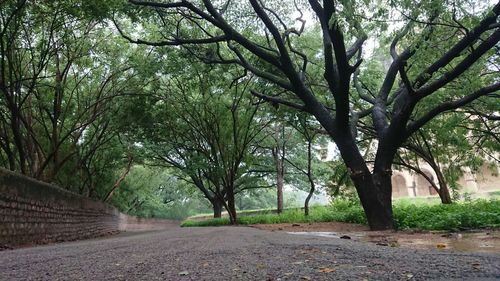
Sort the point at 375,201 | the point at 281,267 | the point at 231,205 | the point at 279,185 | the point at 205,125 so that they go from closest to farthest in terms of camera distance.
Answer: the point at 281,267 < the point at 375,201 < the point at 205,125 < the point at 231,205 < the point at 279,185

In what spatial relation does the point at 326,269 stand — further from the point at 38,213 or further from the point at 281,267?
the point at 38,213

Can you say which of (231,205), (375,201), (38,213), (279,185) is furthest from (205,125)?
(375,201)

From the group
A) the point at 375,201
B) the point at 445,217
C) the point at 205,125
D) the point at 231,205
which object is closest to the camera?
the point at 445,217

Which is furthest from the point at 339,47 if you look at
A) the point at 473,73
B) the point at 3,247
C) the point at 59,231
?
the point at 59,231

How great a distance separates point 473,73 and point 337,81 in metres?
4.27

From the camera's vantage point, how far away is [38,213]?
9.24 m

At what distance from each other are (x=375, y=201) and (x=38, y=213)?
8.06 m

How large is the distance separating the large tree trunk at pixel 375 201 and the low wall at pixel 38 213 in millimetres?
7360

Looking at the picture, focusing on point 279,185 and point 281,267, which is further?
point 279,185

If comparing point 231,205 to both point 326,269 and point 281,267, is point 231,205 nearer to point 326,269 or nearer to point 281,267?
point 281,267

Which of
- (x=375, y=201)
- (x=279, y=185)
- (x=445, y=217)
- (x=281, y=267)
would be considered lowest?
(x=281, y=267)

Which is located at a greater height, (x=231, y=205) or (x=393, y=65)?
(x=393, y=65)

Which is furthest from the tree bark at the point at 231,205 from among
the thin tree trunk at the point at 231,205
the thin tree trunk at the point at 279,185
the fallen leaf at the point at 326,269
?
the fallen leaf at the point at 326,269

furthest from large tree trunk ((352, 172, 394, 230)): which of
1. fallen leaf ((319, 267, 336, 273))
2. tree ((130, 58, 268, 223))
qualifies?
tree ((130, 58, 268, 223))
